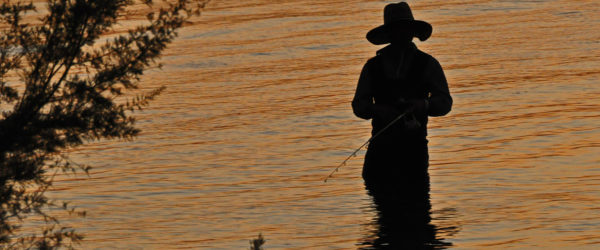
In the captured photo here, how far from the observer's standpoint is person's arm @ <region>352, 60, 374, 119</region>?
8039 millimetres

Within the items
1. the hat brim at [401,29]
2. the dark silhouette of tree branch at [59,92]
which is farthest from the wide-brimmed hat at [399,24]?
the dark silhouette of tree branch at [59,92]

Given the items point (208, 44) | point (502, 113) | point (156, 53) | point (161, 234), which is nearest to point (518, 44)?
point (208, 44)

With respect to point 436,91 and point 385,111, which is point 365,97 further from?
point 436,91

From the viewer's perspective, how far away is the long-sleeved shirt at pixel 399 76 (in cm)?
796

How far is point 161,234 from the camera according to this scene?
9.97m

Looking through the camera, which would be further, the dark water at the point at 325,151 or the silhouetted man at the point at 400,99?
the dark water at the point at 325,151

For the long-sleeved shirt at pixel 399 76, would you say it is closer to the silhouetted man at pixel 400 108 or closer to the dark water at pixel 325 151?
the silhouetted man at pixel 400 108

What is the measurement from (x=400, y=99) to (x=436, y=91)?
222mm

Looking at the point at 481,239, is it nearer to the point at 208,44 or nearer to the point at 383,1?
the point at 208,44

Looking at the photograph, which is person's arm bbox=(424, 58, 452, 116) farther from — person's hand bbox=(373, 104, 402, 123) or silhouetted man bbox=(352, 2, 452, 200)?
person's hand bbox=(373, 104, 402, 123)

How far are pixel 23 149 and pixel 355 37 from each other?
873 inches

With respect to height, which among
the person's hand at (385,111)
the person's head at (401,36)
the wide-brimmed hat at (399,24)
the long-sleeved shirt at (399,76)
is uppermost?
the wide-brimmed hat at (399,24)

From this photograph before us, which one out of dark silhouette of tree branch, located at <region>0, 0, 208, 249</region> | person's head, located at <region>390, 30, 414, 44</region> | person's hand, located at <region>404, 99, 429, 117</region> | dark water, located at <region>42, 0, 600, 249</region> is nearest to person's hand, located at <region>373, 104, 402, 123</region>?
person's hand, located at <region>404, 99, 429, 117</region>

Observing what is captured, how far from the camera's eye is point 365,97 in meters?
8.09
